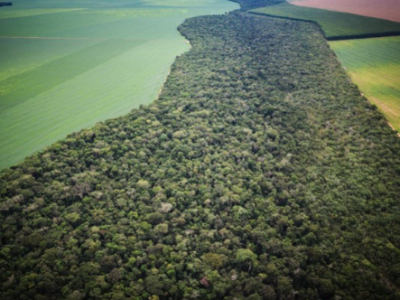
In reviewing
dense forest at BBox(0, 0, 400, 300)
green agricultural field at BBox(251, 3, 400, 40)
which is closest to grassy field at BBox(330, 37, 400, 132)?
green agricultural field at BBox(251, 3, 400, 40)

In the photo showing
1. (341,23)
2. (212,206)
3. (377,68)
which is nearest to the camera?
(212,206)

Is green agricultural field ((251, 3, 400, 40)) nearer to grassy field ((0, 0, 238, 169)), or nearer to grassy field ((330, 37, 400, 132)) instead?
grassy field ((330, 37, 400, 132))

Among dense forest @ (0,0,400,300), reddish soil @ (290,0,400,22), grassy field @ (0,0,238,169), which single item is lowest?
dense forest @ (0,0,400,300)

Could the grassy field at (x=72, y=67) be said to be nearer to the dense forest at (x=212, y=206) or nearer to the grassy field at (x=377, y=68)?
the dense forest at (x=212, y=206)

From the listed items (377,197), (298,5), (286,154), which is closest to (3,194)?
(286,154)

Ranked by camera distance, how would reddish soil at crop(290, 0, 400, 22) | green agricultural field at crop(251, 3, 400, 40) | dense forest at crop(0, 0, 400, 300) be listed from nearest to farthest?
dense forest at crop(0, 0, 400, 300), green agricultural field at crop(251, 3, 400, 40), reddish soil at crop(290, 0, 400, 22)

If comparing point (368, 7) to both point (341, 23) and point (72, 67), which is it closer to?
point (341, 23)

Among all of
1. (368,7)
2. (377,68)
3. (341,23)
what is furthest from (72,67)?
(368,7)
